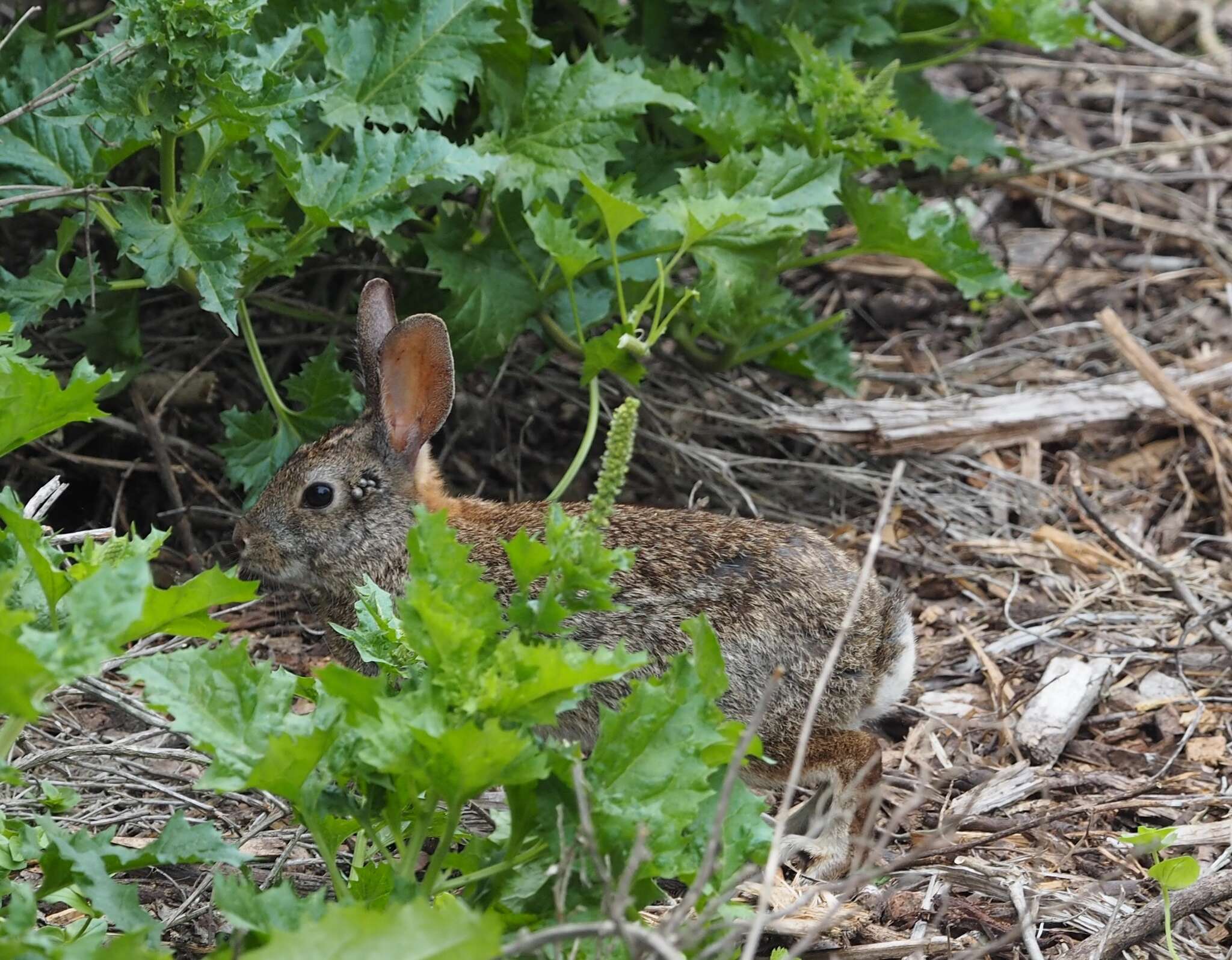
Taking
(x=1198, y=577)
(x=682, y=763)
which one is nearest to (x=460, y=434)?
(x=1198, y=577)

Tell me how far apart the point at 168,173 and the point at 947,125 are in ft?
11.6

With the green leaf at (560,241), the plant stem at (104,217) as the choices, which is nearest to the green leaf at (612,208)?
the green leaf at (560,241)

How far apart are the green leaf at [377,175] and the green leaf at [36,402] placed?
4.01 feet

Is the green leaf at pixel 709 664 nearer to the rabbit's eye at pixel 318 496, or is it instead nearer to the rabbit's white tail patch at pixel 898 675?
the rabbit's white tail patch at pixel 898 675

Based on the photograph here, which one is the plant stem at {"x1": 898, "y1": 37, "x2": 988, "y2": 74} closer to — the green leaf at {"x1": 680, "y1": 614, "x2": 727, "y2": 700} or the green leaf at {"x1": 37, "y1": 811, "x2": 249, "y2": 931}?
the green leaf at {"x1": 680, "y1": 614, "x2": 727, "y2": 700}

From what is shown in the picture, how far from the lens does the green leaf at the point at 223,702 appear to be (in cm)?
290

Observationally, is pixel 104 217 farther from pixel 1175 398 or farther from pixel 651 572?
pixel 1175 398

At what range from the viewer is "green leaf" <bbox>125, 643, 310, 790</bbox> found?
2.90 meters

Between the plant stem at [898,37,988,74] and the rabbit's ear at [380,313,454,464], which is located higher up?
the plant stem at [898,37,988,74]

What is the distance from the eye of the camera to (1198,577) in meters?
5.71

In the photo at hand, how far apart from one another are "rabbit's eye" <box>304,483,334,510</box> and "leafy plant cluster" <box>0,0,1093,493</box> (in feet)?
0.74

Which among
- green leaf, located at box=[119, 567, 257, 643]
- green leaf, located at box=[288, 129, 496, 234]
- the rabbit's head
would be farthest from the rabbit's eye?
green leaf, located at box=[119, 567, 257, 643]

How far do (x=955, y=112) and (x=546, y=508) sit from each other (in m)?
2.98

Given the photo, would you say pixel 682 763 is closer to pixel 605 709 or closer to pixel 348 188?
pixel 605 709
